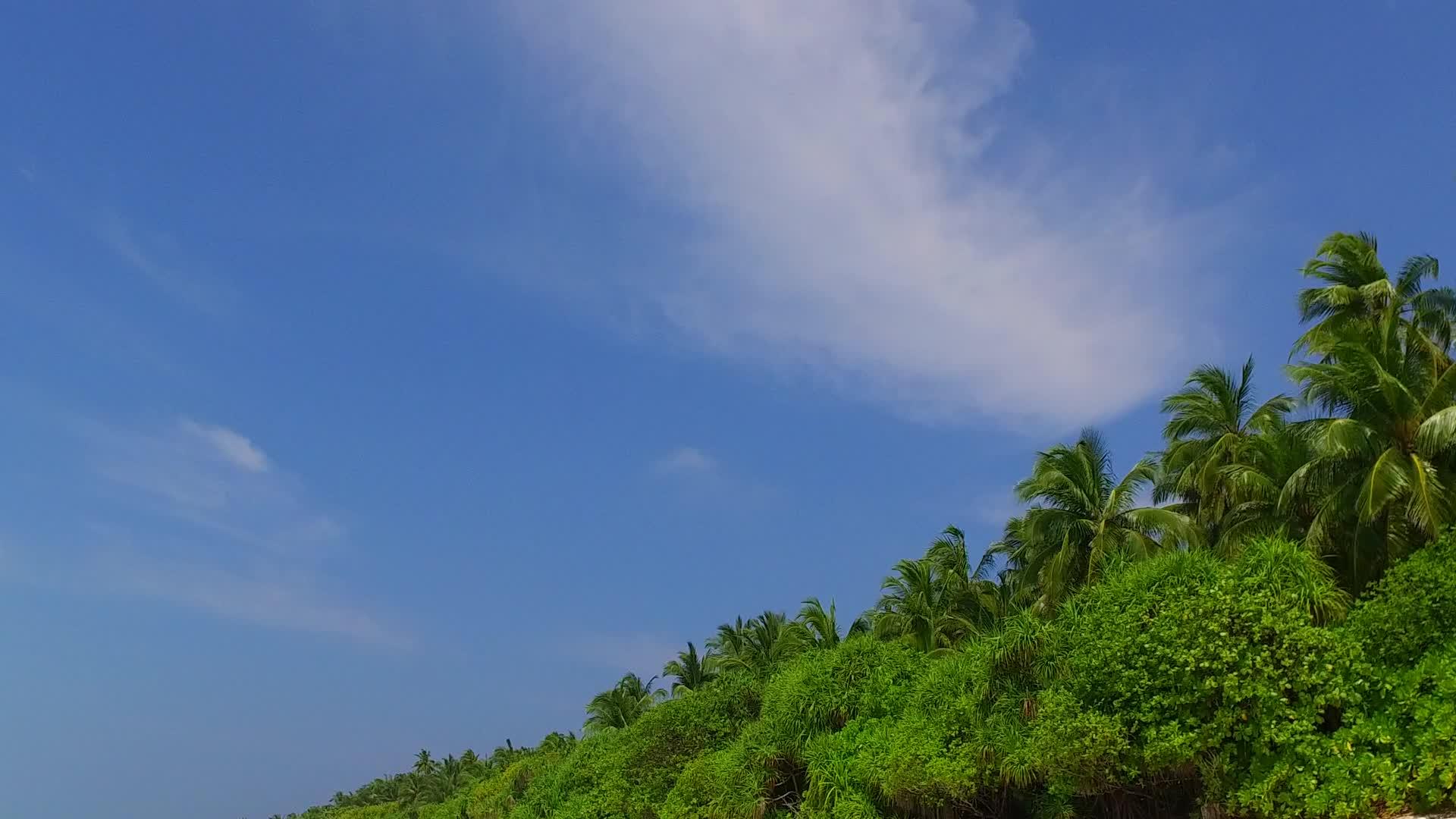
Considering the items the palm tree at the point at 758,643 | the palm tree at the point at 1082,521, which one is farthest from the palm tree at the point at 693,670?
the palm tree at the point at 1082,521

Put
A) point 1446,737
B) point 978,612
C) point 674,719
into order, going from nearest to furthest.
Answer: point 1446,737 < point 674,719 < point 978,612

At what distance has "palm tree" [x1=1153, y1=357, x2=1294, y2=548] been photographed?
3114 centimetres

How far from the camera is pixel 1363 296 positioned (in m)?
30.8

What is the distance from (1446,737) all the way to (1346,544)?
36.2 ft

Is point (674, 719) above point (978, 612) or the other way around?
the other way around

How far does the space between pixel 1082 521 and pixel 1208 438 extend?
5336 mm

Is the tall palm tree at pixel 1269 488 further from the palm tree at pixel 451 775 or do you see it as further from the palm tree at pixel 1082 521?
the palm tree at pixel 451 775

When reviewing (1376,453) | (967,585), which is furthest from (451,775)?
(1376,453)

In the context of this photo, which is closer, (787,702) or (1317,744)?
(1317,744)

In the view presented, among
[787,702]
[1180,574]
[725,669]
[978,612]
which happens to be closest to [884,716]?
[787,702]

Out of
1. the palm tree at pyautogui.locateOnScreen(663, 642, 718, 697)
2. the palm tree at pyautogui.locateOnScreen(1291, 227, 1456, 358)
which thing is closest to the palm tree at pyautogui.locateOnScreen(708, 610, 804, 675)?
the palm tree at pyautogui.locateOnScreen(663, 642, 718, 697)

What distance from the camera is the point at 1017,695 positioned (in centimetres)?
2075

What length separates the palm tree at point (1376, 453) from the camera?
20.2 meters

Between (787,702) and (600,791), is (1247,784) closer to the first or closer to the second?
(787,702)
